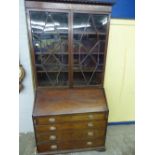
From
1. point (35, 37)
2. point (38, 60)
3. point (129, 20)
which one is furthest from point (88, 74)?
point (129, 20)

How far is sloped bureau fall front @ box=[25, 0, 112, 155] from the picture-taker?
1911 millimetres

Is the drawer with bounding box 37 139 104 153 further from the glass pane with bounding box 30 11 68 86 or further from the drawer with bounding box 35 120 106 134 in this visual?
the glass pane with bounding box 30 11 68 86

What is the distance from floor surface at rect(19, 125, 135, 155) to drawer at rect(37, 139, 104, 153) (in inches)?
4.4

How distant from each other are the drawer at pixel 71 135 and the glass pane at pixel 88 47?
26.1 inches

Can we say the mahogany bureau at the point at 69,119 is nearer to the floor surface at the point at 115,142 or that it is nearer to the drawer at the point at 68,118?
the drawer at the point at 68,118

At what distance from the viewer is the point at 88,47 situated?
6.88 feet

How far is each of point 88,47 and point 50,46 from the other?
0.51 metres

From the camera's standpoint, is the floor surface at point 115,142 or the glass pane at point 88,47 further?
the floor surface at point 115,142

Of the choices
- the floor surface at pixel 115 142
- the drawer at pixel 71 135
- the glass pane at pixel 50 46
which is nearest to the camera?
the glass pane at pixel 50 46

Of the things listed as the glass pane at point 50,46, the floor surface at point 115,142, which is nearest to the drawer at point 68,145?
the floor surface at point 115,142

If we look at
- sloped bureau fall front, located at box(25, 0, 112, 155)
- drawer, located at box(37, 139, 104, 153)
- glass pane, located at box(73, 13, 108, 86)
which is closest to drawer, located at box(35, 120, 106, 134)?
sloped bureau fall front, located at box(25, 0, 112, 155)

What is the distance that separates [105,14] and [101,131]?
1555mm

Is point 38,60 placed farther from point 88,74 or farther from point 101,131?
point 101,131

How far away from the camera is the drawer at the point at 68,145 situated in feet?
6.80
